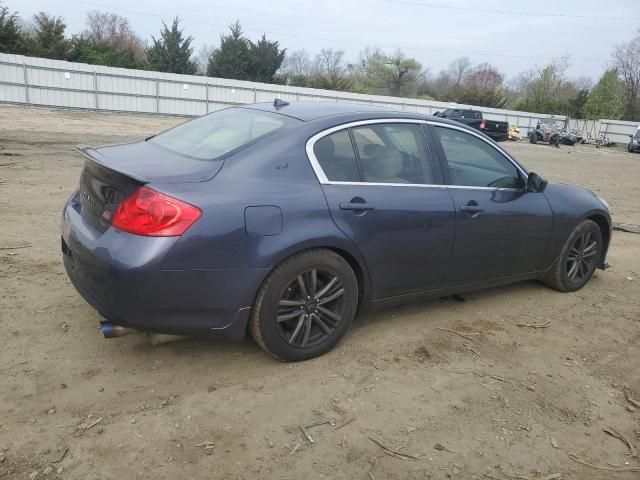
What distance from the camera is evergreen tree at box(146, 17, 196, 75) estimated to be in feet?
149

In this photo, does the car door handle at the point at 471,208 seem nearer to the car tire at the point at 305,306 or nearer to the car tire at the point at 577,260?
the car tire at the point at 305,306

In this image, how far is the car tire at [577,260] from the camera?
499 centimetres

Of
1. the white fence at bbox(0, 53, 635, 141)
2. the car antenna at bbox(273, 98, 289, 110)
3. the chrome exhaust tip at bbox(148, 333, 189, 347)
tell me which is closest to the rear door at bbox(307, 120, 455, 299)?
the car antenna at bbox(273, 98, 289, 110)

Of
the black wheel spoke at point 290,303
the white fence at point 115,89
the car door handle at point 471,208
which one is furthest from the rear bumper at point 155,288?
the white fence at point 115,89

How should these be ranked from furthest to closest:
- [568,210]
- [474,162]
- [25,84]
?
[25,84]
[568,210]
[474,162]

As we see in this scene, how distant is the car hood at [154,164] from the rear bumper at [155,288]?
14.0 inches

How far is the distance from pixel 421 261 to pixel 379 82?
68.2 m

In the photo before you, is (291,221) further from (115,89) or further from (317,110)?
(115,89)

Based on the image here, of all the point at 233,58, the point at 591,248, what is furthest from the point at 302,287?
the point at 233,58

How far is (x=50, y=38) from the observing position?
3878cm

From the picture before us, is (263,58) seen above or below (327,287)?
above

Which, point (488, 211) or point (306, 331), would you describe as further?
point (488, 211)

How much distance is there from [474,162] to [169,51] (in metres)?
46.0

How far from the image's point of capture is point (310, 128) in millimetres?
3492
